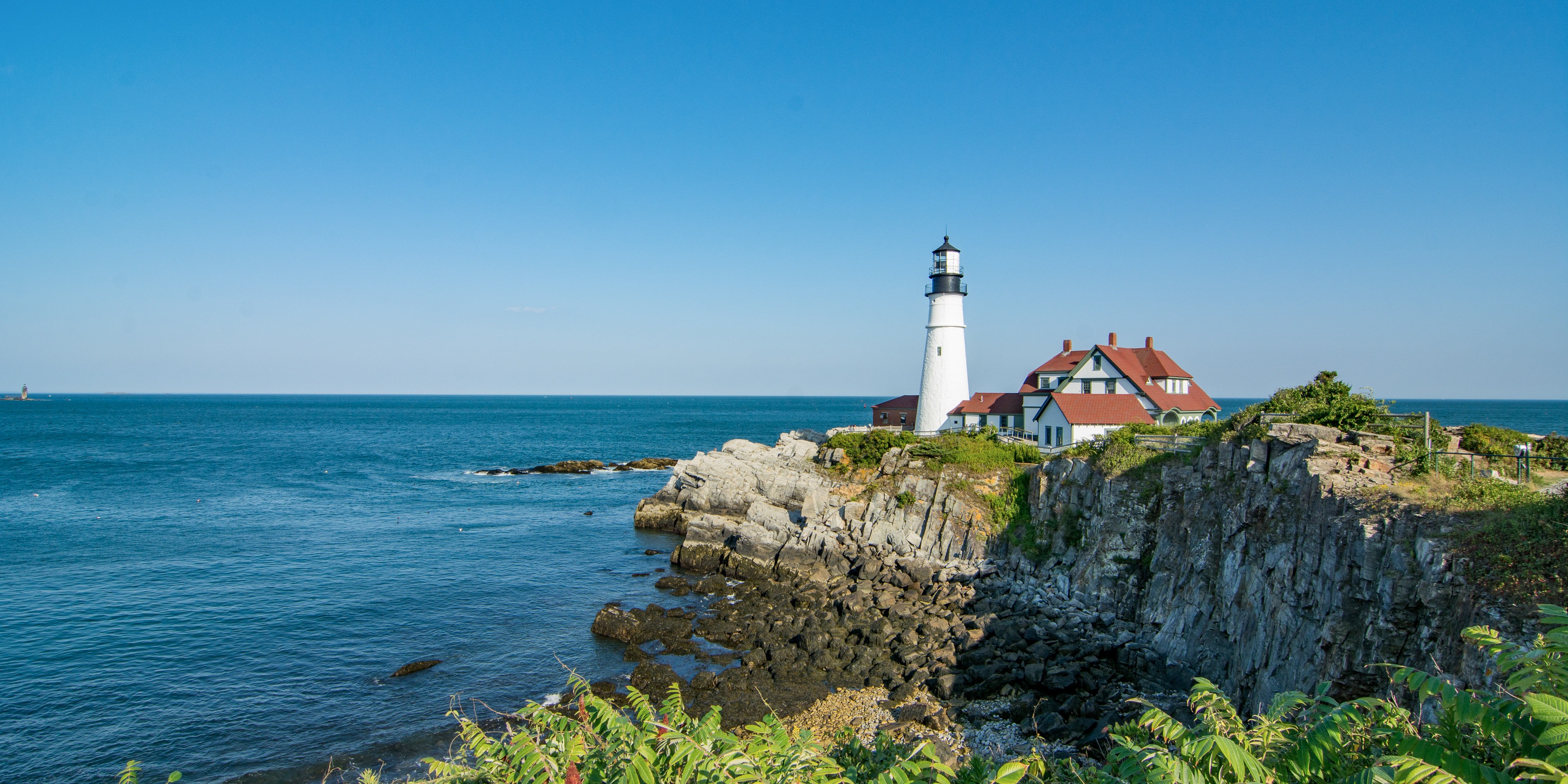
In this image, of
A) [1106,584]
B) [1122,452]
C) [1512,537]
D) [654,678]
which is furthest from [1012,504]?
[1512,537]

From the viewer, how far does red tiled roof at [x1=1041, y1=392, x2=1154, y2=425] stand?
3872cm

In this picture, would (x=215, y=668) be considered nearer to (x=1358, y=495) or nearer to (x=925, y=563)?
(x=925, y=563)

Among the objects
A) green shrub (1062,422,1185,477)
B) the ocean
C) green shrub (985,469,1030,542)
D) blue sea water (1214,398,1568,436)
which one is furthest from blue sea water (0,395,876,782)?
blue sea water (1214,398,1568,436)

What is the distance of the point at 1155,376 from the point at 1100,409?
20.2ft

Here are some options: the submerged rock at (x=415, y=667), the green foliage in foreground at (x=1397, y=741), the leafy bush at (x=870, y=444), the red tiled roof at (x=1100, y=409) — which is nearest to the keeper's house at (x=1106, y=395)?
the red tiled roof at (x=1100, y=409)

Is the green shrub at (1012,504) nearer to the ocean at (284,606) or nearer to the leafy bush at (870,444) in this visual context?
the leafy bush at (870,444)

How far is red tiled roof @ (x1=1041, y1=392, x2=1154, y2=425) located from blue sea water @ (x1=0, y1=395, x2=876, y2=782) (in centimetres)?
2220

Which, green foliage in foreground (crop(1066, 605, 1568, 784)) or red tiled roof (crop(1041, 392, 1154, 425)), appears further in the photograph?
red tiled roof (crop(1041, 392, 1154, 425))

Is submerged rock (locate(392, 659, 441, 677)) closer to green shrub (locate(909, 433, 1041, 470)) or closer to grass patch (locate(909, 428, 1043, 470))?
grass patch (locate(909, 428, 1043, 470))

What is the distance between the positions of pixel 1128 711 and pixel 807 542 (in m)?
16.7

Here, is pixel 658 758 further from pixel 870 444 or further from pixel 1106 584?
pixel 870 444

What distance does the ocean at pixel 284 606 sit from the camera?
18.9 m

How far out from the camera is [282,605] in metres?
28.5

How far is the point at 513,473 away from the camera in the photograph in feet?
220
